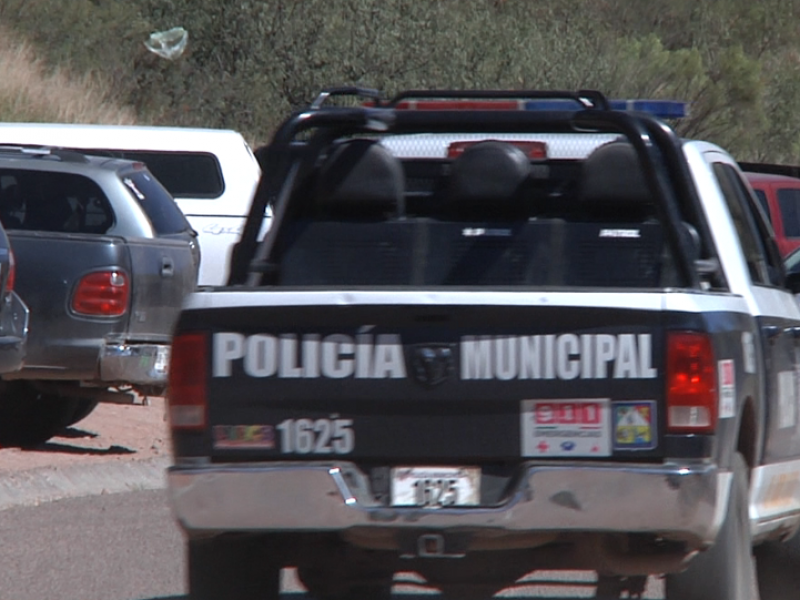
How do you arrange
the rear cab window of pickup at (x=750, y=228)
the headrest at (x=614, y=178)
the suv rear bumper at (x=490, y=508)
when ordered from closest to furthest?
1. the suv rear bumper at (x=490, y=508)
2. the headrest at (x=614, y=178)
3. the rear cab window of pickup at (x=750, y=228)

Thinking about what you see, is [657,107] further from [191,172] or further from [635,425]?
[191,172]

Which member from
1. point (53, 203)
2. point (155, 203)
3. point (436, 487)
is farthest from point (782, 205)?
point (436, 487)

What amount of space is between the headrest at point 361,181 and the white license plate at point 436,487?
1318mm

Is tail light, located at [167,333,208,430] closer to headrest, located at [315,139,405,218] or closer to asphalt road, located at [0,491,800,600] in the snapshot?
headrest, located at [315,139,405,218]

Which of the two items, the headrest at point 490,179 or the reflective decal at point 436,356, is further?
the headrest at point 490,179

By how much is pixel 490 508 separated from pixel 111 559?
324 cm

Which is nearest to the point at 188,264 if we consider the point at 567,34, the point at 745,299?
the point at 745,299

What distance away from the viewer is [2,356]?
29.0 feet

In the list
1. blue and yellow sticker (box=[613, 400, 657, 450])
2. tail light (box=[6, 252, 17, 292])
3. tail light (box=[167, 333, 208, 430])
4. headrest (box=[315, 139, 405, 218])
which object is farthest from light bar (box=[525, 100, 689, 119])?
tail light (box=[6, 252, 17, 292])

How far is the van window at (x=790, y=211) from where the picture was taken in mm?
18453

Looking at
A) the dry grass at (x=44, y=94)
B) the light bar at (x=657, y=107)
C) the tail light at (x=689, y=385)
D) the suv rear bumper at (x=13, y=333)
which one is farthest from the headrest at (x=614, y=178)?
the dry grass at (x=44, y=94)

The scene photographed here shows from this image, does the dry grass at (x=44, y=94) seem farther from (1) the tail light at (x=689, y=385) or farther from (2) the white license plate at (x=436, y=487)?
(1) the tail light at (x=689, y=385)

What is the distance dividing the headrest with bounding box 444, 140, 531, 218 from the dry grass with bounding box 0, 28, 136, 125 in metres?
19.5

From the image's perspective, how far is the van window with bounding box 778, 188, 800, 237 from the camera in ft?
60.5
